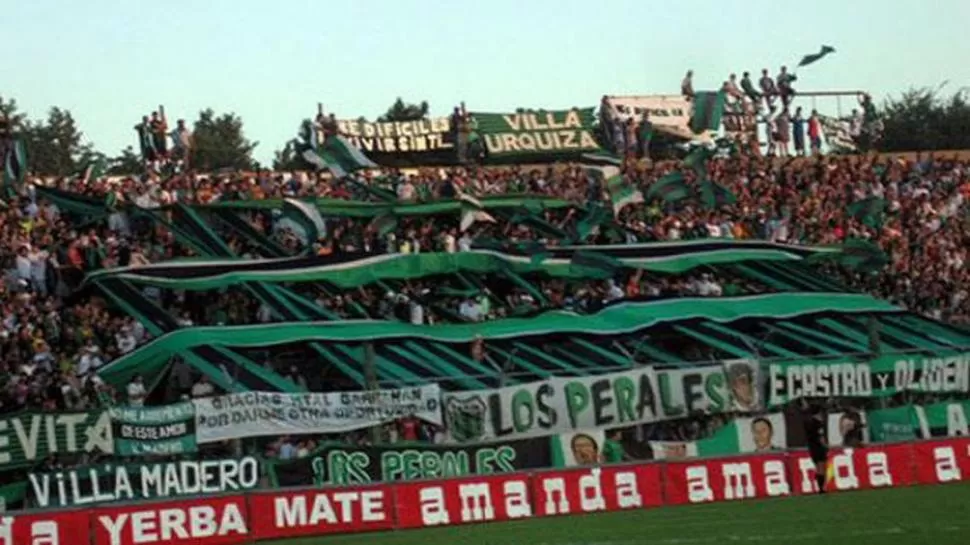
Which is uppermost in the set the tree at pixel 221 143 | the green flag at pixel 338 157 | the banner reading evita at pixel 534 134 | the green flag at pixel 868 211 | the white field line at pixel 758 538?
the tree at pixel 221 143

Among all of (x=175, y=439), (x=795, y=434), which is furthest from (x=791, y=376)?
(x=175, y=439)

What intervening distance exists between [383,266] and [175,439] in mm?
10751

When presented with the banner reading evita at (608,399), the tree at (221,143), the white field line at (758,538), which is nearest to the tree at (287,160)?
the tree at (221,143)

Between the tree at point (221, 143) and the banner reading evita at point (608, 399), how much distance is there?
3868 cm

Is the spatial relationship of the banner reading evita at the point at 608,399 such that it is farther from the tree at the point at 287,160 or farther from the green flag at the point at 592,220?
the tree at the point at 287,160

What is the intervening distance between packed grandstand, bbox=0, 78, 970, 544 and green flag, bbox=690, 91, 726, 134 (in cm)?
227

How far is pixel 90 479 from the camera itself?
1208 inches

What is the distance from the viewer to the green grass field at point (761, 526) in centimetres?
2234

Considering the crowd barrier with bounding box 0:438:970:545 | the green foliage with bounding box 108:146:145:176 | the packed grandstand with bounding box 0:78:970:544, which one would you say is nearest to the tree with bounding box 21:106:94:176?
the green foliage with bounding box 108:146:145:176

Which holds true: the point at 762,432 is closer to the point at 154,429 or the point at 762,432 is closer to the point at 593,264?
the point at 593,264

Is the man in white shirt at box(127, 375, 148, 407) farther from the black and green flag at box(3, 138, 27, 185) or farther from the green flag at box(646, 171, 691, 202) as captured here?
the green flag at box(646, 171, 691, 202)

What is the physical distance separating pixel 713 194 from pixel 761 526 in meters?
23.7

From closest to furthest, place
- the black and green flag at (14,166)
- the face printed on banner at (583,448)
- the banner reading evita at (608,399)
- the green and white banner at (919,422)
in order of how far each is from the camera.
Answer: the face printed on banner at (583,448) → the banner reading evita at (608,399) → the green and white banner at (919,422) → the black and green flag at (14,166)

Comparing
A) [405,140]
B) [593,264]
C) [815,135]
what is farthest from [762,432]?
[815,135]
